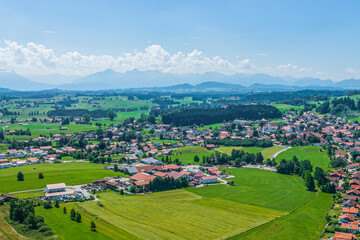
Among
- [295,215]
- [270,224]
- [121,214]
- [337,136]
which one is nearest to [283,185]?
[295,215]

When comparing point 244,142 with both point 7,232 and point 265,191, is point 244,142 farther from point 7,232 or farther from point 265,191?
point 7,232

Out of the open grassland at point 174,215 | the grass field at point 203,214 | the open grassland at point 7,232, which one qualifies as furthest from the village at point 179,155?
the open grassland at point 7,232

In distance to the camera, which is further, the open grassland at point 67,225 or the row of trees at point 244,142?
the row of trees at point 244,142

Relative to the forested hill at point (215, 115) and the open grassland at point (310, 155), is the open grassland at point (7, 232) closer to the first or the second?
the open grassland at point (310, 155)

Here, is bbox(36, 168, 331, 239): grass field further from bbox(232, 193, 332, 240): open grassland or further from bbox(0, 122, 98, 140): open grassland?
bbox(0, 122, 98, 140): open grassland

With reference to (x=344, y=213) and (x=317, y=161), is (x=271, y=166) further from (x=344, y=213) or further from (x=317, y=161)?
(x=344, y=213)
